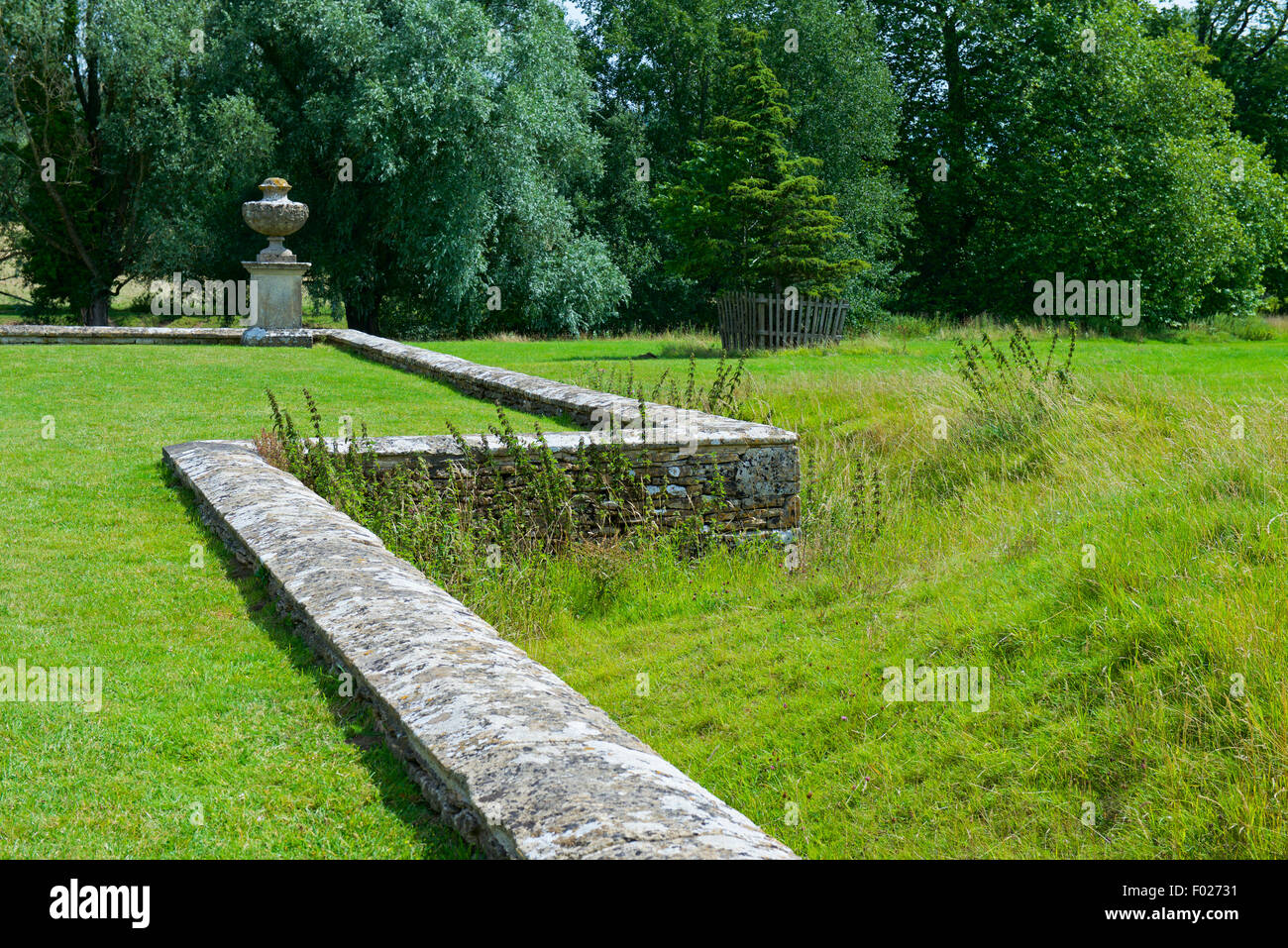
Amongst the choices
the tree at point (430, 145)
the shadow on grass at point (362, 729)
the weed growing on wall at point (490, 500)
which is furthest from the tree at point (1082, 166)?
the shadow on grass at point (362, 729)

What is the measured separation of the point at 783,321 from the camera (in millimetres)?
20562

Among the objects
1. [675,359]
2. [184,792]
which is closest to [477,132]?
[675,359]

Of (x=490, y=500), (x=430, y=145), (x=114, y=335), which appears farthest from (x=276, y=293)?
(x=490, y=500)

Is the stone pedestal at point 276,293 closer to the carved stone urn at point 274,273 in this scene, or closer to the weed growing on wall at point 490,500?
the carved stone urn at point 274,273

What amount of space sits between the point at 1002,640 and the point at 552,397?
5.97 m

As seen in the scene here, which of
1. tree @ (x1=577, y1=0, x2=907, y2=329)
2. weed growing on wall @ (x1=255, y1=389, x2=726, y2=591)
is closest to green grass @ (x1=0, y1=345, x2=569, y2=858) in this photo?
weed growing on wall @ (x1=255, y1=389, x2=726, y2=591)

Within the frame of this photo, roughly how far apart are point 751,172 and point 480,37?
718 cm

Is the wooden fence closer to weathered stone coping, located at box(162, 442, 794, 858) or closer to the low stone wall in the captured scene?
the low stone wall

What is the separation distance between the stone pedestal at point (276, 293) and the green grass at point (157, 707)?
30.2 feet

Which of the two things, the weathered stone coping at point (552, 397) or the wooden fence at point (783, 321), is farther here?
the wooden fence at point (783, 321)

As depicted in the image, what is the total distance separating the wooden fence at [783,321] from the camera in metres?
20.4

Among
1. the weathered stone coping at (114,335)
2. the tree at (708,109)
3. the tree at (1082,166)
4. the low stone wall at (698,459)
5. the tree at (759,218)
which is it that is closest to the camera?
the low stone wall at (698,459)

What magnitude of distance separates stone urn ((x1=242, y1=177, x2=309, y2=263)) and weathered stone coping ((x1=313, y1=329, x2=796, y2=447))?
2.51 meters
